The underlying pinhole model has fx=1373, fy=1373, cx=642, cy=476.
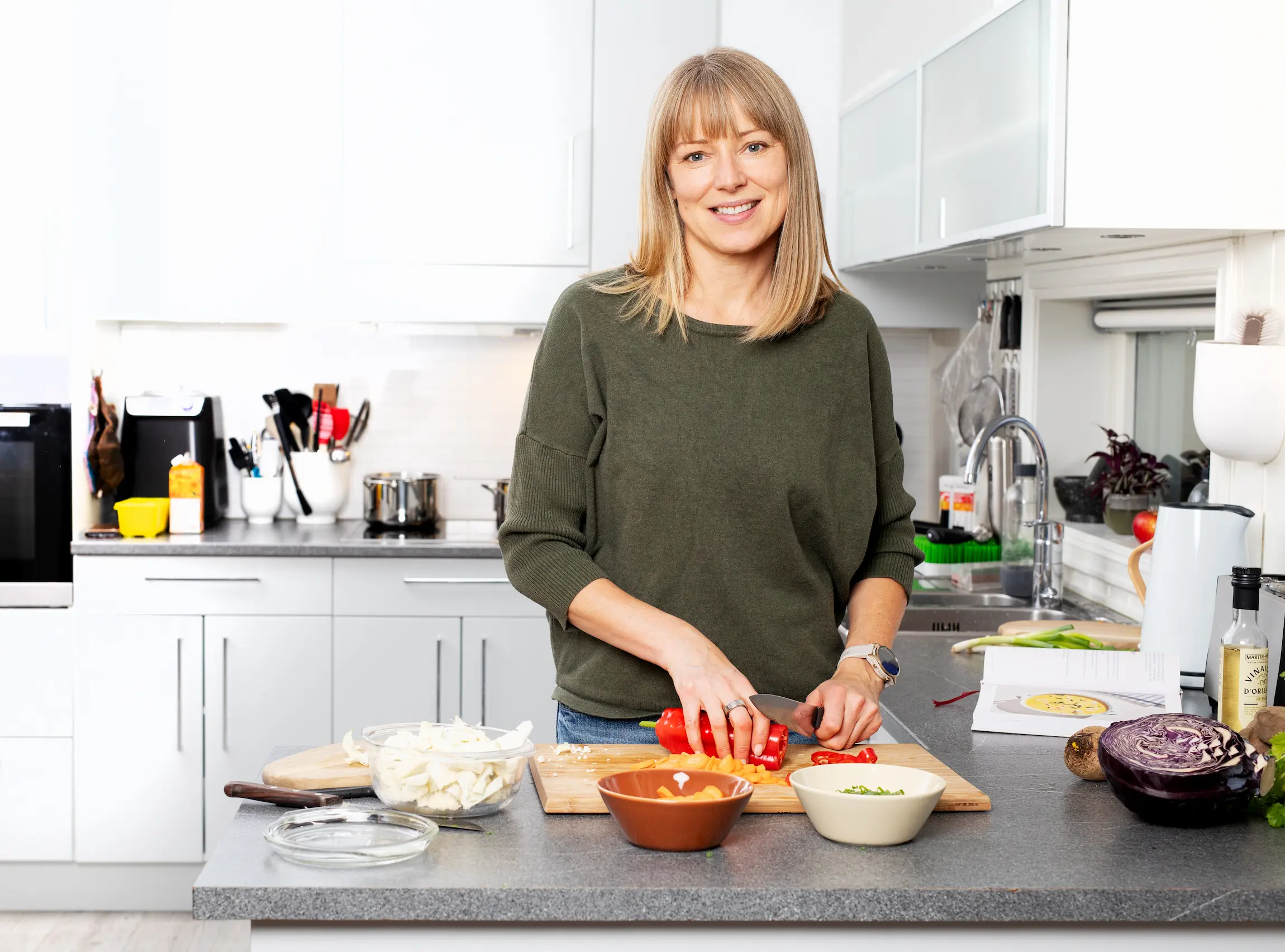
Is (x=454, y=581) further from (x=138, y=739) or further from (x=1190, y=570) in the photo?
(x=1190, y=570)

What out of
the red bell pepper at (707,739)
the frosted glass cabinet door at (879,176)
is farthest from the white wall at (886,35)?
the red bell pepper at (707,739)

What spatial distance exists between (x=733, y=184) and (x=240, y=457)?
8.45ft

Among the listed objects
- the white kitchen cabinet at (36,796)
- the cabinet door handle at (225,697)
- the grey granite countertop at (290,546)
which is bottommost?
the white kitchen cabinet at (36,796)

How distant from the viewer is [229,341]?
13.2 ft

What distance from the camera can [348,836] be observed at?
1294mm

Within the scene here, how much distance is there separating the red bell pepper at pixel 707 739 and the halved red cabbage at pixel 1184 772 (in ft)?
1.14

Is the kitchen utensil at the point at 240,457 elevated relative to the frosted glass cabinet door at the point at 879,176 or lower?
lower

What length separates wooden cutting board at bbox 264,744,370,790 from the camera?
1461 millimetres

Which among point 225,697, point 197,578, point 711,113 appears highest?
point 711,113

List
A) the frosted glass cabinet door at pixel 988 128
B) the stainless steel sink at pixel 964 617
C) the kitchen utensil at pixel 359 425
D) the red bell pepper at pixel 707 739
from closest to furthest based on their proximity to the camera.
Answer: the red bell pepper at pixel 707 739, the frosted glass cabinet door at pixel 988 128, the stainless steel sink at pixel 964 617, the kitchen utensil at pixel 359 425

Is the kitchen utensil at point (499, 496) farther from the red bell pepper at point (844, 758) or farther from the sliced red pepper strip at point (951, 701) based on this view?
the red bell pepper at point (844, 758)

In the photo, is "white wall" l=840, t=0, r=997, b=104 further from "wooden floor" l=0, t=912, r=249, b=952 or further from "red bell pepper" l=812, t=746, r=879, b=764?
"wooden floor" l=0, t=912, r=249, b=952

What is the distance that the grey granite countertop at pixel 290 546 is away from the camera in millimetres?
3432

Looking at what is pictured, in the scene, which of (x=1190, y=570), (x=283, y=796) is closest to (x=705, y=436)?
(x=283, y=796)
